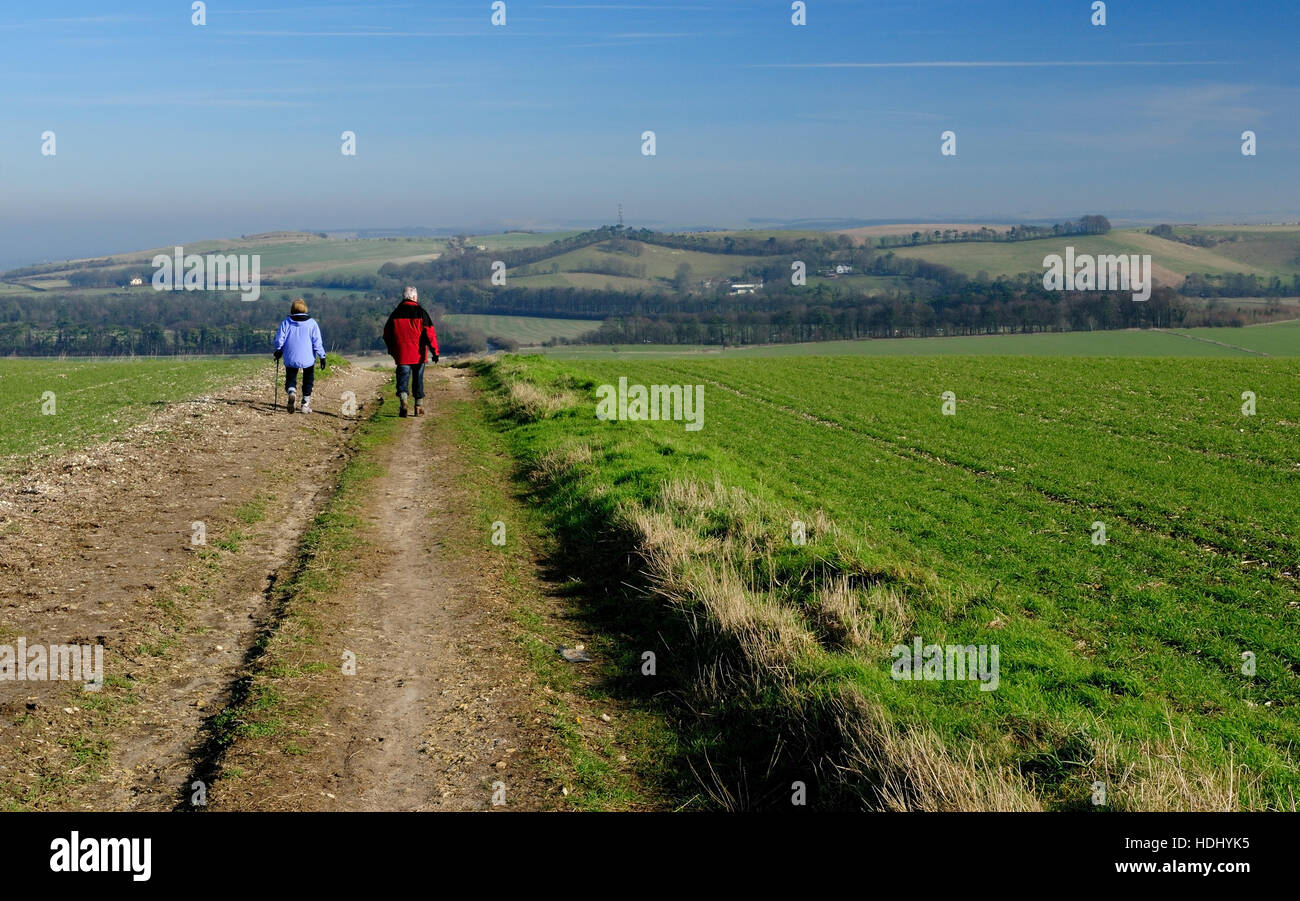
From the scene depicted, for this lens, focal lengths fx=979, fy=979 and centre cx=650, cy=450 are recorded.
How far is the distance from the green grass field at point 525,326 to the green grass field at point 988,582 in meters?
89.8

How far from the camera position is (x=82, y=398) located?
3139 cm

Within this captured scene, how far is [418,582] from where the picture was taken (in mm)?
10500

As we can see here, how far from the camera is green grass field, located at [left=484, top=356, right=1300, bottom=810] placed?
6102 mm

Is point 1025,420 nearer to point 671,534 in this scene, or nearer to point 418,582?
point 671,534

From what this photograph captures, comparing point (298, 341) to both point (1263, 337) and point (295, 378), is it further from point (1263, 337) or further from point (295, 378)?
point (1263, 337)

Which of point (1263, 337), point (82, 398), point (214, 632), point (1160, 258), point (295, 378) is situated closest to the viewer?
point (214, 632)

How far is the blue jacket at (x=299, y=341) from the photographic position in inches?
859

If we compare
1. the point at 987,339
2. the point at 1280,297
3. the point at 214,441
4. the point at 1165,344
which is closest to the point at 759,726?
the point at 214,441

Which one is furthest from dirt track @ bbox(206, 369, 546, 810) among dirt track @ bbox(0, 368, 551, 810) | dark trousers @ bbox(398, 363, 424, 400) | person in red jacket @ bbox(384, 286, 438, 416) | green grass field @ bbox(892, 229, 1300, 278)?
green grass field @ bbox(892, 229, 1300, 278)

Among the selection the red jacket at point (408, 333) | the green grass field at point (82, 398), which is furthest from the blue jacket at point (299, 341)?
the green grass field at point (82, 398)

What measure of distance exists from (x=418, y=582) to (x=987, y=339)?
303ft

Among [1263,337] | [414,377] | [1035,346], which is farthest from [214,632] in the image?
[1263,337]

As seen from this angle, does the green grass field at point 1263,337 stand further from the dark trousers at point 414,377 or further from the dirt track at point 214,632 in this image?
the dirt track at point 214,632

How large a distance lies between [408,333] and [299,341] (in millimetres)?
2392
